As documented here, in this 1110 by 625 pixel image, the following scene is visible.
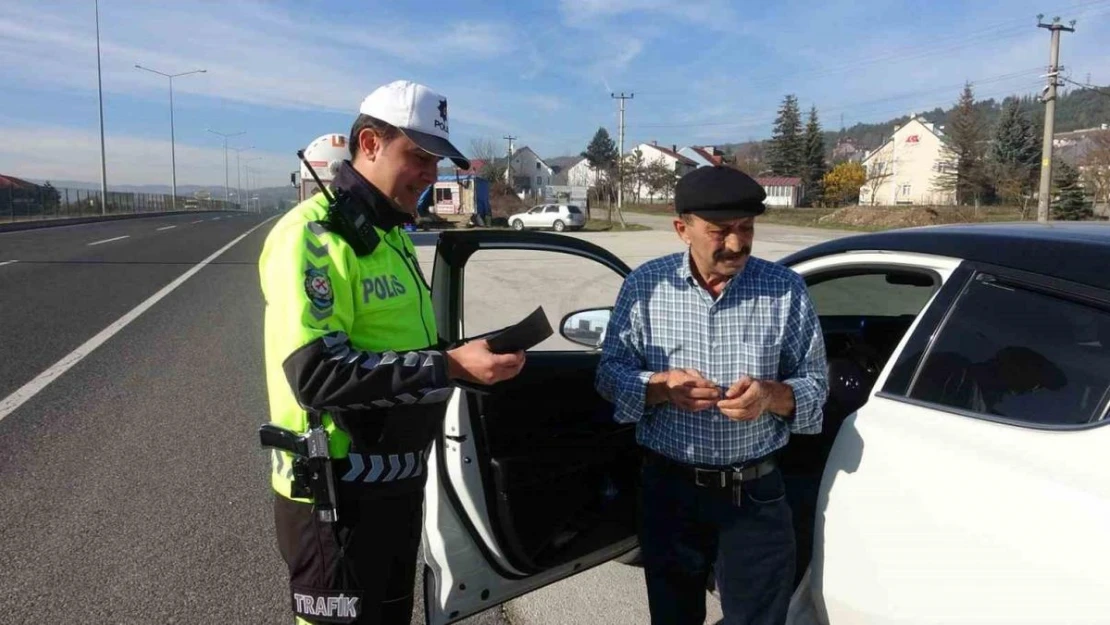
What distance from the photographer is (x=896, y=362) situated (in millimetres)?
2027

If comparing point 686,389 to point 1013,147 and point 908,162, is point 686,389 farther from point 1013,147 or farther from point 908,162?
point 908,162

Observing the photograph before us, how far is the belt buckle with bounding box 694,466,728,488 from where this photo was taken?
1967 millimetres

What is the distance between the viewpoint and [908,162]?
7312 centimetres

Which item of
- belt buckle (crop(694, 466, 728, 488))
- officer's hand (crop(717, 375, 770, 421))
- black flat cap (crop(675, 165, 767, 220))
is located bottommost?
belt buckle (crop(694, 466, 728, 488))

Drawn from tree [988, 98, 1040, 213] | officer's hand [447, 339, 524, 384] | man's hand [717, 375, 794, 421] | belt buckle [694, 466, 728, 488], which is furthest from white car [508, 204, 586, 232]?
officer's hand [447, 339, 524, 384]

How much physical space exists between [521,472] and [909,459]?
1.17 metres

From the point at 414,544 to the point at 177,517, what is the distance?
224cm

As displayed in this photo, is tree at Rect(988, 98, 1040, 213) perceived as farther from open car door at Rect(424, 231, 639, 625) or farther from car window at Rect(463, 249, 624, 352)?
open car door at Rect(424, 231, 639, 625)

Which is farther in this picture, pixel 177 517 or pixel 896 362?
pixel 177 517

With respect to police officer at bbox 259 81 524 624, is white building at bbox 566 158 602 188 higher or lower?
higher

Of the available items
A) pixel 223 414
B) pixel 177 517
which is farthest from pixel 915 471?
pixel 223 414

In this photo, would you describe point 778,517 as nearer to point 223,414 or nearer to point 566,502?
point 566,502

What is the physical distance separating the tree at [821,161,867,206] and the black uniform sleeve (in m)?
63.0

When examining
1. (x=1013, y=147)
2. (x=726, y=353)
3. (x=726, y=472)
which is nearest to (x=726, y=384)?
(x=726, y=353)
